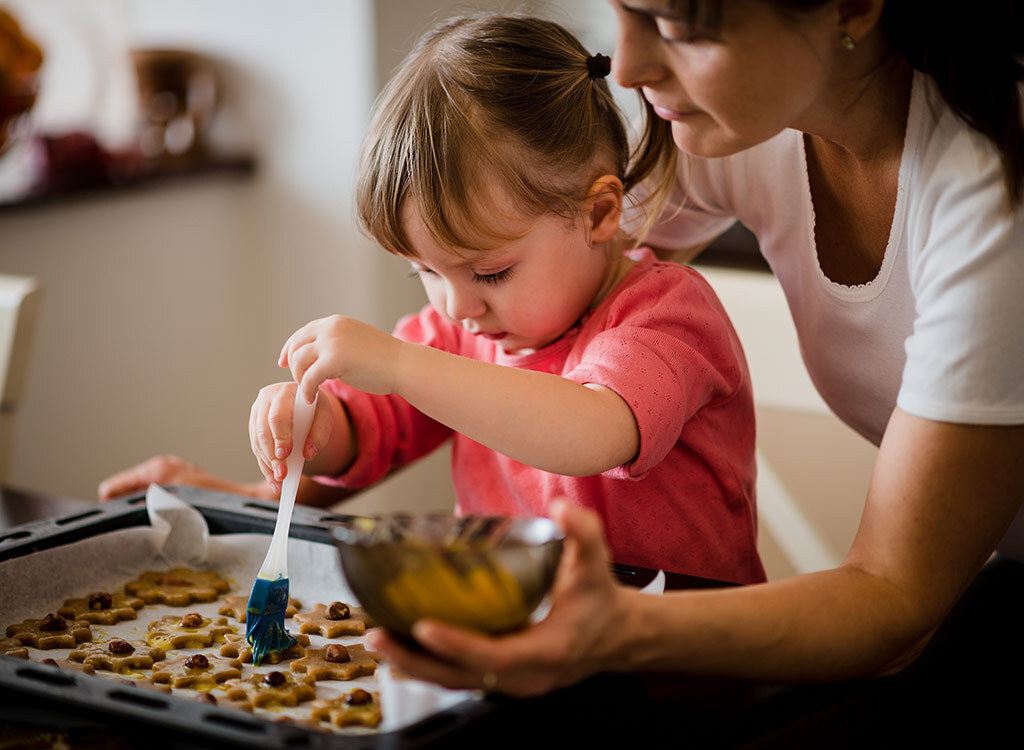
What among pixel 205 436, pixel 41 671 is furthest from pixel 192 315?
pixel 41 671

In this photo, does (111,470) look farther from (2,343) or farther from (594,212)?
(594,212)

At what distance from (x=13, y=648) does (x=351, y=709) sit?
31cm

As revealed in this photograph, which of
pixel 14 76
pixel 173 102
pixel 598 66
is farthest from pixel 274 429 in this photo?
pixel 173 102

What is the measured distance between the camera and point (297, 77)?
8.29ft

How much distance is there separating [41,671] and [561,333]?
1.93 ft

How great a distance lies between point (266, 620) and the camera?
2.90 feet

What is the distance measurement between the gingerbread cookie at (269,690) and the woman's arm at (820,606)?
0.55 feet

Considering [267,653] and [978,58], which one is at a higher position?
[978,58]

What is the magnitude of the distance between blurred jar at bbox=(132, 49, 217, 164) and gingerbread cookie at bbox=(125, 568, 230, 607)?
1.73 meters

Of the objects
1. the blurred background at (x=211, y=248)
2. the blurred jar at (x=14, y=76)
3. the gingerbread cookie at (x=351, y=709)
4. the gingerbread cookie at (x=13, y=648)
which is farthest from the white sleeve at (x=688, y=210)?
the blurred jar at (x=14, y=76)

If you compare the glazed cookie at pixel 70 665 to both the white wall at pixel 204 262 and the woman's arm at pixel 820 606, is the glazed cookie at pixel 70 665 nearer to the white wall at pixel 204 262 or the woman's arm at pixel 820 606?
the woman's arm at pixel 820 606

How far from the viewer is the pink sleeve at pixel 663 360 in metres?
0.92

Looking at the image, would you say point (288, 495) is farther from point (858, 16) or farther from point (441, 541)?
point (858, 16)

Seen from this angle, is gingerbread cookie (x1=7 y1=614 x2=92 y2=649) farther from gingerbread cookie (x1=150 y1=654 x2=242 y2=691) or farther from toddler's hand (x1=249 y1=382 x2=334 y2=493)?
toddler's hand (x1=249 y1=382 x2=334 y2=493)
